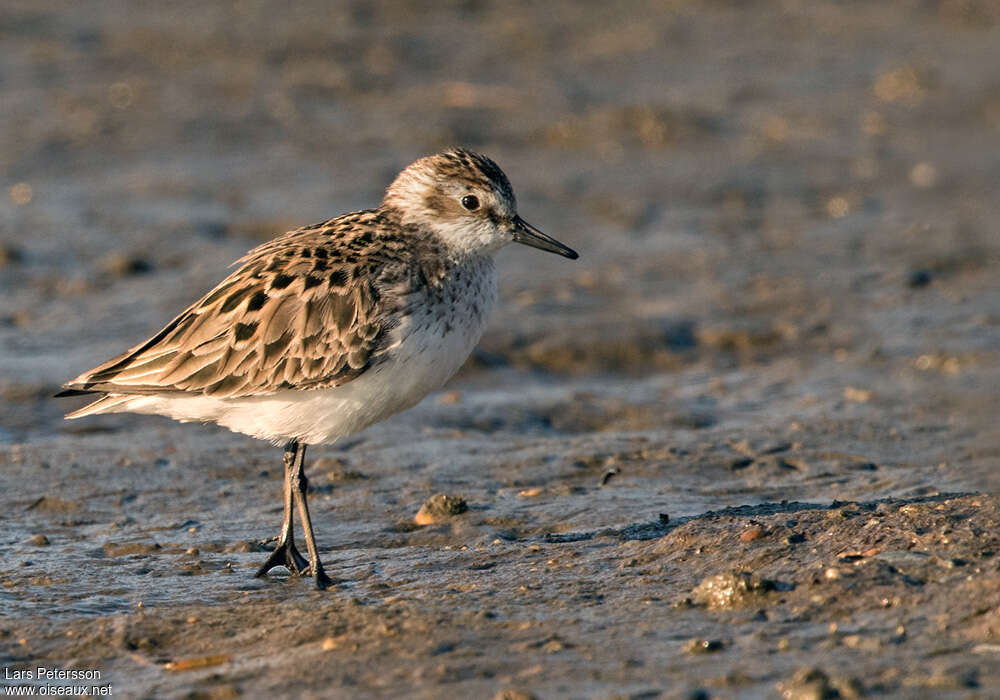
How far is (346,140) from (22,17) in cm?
608

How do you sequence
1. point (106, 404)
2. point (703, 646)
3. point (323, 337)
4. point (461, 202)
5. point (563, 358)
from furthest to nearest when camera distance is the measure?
point (563, 358), point (461, 202), point (106, 404), point (323, 337), point (703, 646)

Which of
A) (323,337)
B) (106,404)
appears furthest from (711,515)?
(106,404)

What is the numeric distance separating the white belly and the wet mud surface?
780 millimetres

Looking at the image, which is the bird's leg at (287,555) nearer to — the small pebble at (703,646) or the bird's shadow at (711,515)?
the bird's shadow at (711,515)

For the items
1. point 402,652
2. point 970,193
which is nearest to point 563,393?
point 402,652

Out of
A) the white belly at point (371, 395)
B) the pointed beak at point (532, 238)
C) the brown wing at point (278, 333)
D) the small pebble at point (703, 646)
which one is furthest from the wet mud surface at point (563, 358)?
the pointed beak at point (532, 238)

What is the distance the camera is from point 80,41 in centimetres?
1873

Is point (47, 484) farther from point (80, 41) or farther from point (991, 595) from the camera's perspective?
point (80, 41)

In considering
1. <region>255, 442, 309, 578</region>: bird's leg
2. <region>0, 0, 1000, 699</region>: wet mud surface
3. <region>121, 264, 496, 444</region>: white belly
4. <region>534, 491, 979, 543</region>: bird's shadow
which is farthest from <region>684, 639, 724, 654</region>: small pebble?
<region>255, 442, 309, 578</region>: bird's leg

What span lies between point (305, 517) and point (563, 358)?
392 cm

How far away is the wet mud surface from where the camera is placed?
6570 millimetres

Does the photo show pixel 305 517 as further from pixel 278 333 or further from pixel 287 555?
pixel 278 333

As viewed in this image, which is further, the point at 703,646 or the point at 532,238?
the point at 532,238

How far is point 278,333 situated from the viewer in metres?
7.82
